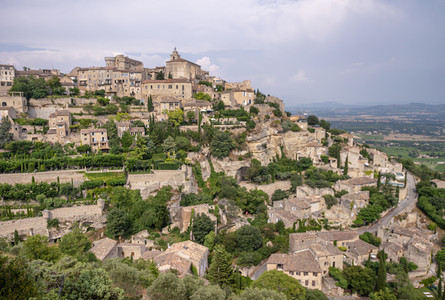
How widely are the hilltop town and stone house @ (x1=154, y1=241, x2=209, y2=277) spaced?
13 cm

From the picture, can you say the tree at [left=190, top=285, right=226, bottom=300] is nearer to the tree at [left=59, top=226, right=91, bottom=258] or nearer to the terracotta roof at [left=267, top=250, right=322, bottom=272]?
the terracotta roof at [left=267, top=250, right=322, bottom=272]

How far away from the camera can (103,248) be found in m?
25.2

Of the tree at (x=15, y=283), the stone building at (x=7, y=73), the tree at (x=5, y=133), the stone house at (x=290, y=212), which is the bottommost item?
the stone house at (x=290, y=212)

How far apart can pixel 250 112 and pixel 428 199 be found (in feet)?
93.9

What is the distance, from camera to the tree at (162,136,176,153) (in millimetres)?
38250

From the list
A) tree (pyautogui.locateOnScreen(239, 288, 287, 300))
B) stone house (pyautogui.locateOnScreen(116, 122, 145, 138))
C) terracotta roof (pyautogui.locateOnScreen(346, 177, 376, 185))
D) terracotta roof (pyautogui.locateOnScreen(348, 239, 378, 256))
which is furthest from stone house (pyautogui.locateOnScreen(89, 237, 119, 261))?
terracotta roof (pyautogui.locateOnScreen(346, 177, 376, 185))

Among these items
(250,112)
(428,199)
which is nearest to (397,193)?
(428,199)

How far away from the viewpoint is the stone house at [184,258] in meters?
22.4

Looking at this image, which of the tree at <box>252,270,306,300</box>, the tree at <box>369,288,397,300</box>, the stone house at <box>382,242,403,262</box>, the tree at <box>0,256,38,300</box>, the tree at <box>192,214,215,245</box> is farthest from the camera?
the stone house at <box>382,242,403,262</box>

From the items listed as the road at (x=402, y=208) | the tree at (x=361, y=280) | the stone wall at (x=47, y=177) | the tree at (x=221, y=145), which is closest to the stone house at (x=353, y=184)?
the road at (x=402, y=208)

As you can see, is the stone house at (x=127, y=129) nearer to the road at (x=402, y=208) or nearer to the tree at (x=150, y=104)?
the tree at (x=150, y=104)

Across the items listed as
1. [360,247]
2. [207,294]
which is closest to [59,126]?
[207,294]

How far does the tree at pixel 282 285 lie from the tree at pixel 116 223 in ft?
46.6

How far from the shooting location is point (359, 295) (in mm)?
26266
